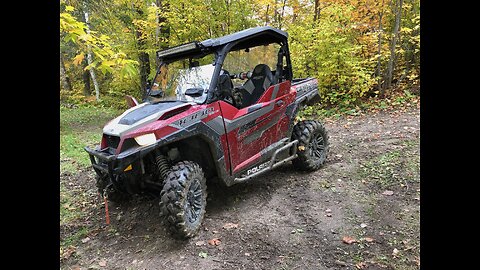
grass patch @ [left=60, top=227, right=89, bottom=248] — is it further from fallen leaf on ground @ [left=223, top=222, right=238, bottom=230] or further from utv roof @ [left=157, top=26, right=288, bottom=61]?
utv roof @ [left=157, top=26, right=288, bottom=61]

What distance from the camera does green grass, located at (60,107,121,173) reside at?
6.90 m

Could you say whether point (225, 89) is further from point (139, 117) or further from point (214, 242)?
point (214, 242)

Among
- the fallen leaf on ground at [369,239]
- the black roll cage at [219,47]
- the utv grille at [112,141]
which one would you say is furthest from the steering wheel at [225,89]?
the fallen leaf on ground at [369,239]

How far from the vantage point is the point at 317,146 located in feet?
19.1

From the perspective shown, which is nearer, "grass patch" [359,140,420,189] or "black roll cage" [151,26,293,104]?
"black roll cage" [151,26,293,104]

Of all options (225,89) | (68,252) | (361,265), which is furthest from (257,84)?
(68,252)

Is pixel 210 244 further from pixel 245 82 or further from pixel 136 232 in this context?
pixel 245 82

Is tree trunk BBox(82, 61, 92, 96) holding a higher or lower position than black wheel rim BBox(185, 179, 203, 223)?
lower

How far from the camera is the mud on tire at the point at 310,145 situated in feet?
18.0

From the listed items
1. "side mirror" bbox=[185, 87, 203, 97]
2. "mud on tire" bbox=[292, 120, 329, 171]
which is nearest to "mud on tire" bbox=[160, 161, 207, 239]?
"side mirror" bbox=[185, 87, 203, 97]

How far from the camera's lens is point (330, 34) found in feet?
31.3
